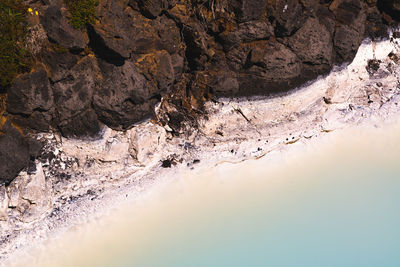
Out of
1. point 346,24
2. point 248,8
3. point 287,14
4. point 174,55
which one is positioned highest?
point 346,24

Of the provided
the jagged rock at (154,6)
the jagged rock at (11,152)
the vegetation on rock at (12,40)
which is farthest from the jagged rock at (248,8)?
the jagged rock at (11,152)

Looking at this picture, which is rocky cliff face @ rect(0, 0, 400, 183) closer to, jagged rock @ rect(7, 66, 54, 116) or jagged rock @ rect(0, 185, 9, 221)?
jagged rock @ rect(7, 66, 54, 116)

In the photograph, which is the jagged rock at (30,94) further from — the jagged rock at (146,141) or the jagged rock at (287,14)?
the jagged rock at (287,14)

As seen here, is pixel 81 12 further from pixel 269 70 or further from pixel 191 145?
pixel 269 70

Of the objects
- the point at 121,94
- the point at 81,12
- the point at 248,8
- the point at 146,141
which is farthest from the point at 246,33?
the point at 81,12

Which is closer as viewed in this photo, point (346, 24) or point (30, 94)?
point (30, 94)

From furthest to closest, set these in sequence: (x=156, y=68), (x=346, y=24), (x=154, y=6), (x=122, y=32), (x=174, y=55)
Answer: (x=346, y=24), (x=174, y=55), (x=156, y=68), (x=154, y=6), (x=122, y=32)

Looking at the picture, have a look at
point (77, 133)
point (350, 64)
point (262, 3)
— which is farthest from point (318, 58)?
point (77, 133)
